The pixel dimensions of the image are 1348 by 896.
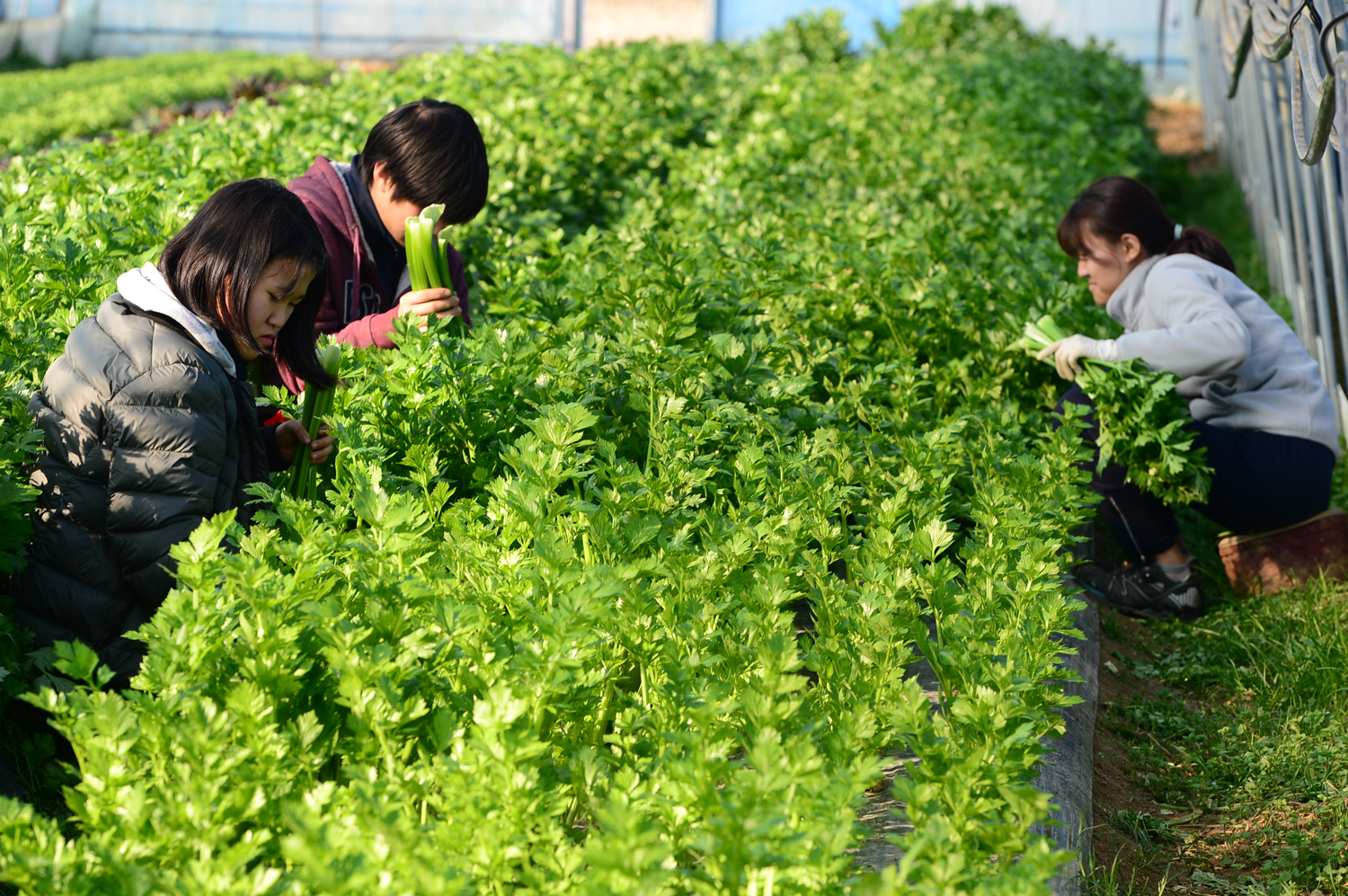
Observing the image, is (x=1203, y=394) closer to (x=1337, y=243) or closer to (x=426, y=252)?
(x=1337, y=243)

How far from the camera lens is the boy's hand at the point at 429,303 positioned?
10.8ft

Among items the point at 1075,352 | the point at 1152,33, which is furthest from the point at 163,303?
the point at 1152,33

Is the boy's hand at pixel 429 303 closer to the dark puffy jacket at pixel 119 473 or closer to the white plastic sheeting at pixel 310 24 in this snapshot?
the dark puffy jacket at pixel 119 473

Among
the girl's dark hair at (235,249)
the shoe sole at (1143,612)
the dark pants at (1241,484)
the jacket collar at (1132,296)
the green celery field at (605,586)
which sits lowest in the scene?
the shoe sole at (1143,612)

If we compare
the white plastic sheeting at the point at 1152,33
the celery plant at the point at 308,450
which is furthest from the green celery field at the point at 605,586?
the white plastic sheeting at the point at 1152,33

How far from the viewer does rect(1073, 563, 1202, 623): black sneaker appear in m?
3.92

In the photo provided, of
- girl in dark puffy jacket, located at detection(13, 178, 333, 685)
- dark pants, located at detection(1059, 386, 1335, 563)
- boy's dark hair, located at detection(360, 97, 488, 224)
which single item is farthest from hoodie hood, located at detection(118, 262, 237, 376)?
dark pants, located at detection(1059, 386, 1335, 563)

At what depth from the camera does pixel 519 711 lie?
1.70 metres

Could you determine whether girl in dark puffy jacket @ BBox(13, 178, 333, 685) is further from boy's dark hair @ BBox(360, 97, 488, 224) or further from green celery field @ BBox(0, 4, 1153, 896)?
boy's dark hair @ BBox(360, 97, 488, 224)

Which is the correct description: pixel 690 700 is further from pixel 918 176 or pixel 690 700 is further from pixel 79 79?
pixel 79 79

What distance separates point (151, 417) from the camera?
7.88 ft

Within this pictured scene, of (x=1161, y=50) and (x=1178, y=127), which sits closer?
(x=1178, y=127)

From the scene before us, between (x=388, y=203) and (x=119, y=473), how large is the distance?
4.83ft

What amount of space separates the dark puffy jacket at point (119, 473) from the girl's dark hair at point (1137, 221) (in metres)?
3.08
